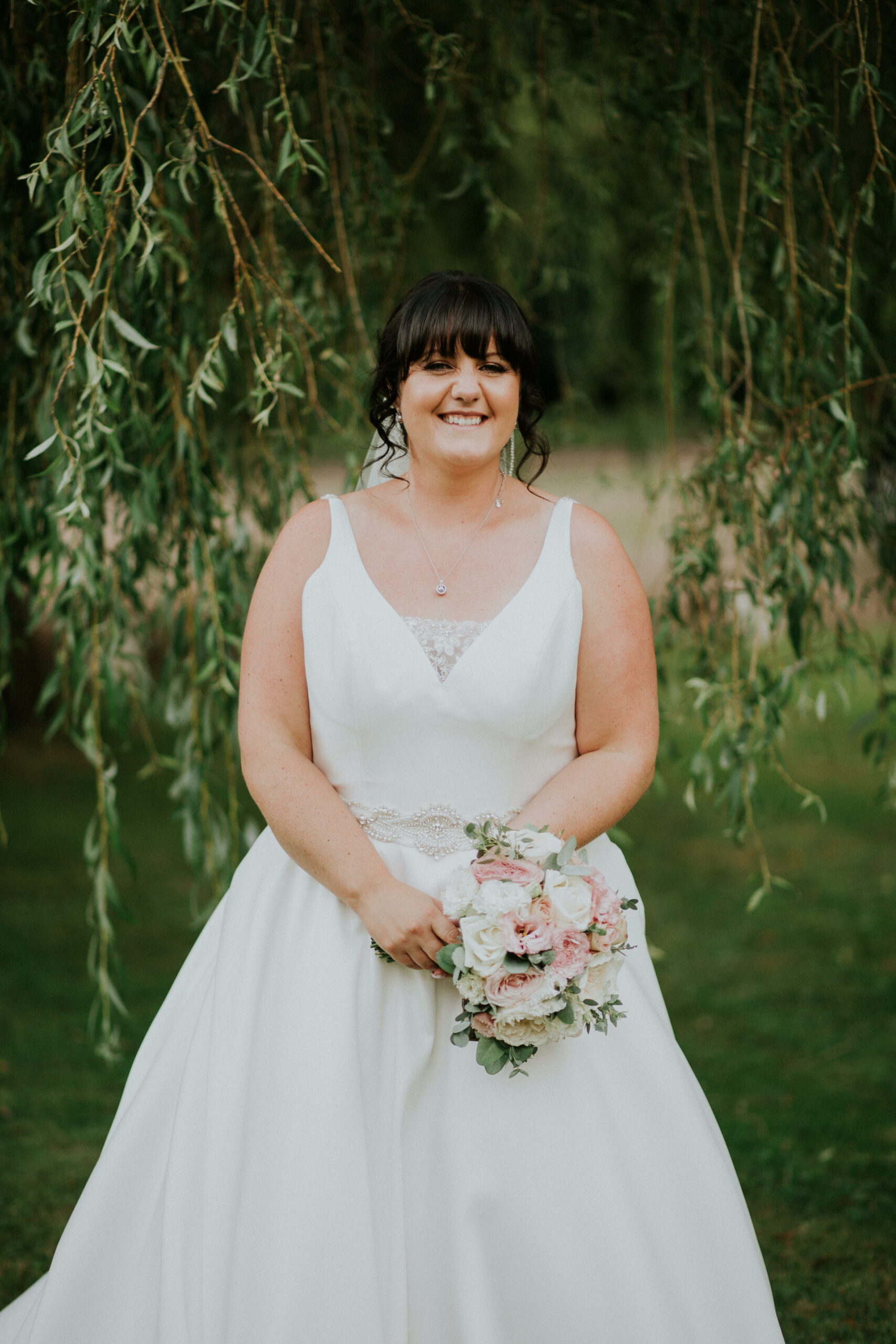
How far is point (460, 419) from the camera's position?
83.9 inches

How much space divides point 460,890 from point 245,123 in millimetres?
1902

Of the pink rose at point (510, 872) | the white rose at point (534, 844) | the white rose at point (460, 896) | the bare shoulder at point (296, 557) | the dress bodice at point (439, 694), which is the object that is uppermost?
the bare shoulder at point (296, 557)

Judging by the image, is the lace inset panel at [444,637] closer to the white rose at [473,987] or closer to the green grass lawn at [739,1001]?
the white rose at [473,987]

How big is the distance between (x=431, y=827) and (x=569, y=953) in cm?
43

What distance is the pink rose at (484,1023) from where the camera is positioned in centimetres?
183

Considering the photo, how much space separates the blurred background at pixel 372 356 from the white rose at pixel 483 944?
104cm

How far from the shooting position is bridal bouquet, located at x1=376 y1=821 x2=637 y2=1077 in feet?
5.86

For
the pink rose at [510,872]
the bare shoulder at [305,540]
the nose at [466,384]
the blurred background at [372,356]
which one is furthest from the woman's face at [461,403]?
the pink rose at [510,872]

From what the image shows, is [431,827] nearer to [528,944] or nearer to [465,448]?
[528,944]

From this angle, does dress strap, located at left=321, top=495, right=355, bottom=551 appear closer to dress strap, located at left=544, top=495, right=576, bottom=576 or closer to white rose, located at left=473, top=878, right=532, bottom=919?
dress strap, located at left=544, top=495, right=576, bottom=576

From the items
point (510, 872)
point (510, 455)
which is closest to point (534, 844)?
point (510, 872)

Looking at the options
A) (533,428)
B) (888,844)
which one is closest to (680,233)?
(533,428)

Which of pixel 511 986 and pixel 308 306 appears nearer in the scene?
pixel 511 986

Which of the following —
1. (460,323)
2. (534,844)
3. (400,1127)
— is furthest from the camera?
(460,323)
